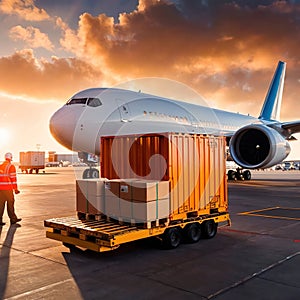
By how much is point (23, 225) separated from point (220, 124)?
17.3 metres

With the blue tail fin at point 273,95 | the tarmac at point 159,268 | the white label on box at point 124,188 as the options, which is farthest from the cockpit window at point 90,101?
the blue tail fin at point 273,95

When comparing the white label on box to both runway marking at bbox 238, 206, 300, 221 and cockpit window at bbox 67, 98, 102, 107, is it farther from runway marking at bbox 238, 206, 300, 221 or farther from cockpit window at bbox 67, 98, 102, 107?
cockpit window at bbox 67, 98, 102, 107

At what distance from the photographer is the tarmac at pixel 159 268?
4344mm

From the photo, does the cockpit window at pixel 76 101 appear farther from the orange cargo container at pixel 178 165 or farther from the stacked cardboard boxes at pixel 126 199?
the stacked cardboard boxes at pixel 126 199

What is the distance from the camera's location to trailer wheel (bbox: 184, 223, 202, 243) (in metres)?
6.94

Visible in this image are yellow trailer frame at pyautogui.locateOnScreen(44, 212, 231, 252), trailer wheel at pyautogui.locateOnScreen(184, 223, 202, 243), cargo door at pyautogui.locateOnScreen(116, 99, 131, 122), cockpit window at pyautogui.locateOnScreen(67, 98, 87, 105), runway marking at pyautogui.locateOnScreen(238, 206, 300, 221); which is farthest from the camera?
cargo door at pyautogui.locateOnScreen(116, 99, 131, 122)

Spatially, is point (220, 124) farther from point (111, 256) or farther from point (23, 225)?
point (111, 256)

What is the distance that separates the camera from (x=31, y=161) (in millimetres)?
46156

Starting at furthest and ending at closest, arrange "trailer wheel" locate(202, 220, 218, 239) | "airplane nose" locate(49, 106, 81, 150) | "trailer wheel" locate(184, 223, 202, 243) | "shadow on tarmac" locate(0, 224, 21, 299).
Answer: "airplane nose" locate(49, 106, 81, 150) < "trailer wheel" locate(202, 220, 218, 239) < "trailer wheel" locate(184, 223, 202, 243) < "shadow on tarmac" locate(0, 224, 21, 299)

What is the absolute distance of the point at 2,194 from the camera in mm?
9258

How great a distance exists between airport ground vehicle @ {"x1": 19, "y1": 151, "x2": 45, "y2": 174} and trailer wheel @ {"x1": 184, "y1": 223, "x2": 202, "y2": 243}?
41616 mm

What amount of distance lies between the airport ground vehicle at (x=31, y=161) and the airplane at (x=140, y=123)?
97.6 feet

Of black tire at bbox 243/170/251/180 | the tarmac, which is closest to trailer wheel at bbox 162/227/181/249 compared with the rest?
the tarmac

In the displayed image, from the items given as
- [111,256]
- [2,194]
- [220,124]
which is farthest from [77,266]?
[220,124]
